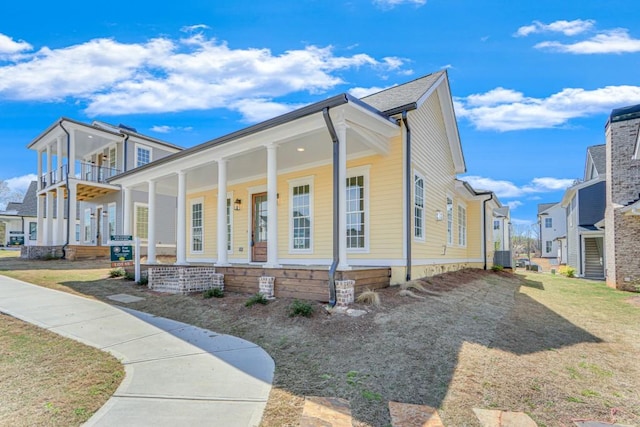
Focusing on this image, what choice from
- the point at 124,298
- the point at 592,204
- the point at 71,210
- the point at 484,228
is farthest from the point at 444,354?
the point at 592,204

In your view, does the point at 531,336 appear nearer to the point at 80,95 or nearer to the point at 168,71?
the point at 168,71

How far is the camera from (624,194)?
13320 mm

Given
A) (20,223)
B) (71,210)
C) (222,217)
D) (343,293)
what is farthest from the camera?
(20,223)

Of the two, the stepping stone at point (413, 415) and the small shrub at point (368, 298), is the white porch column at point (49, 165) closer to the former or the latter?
the small shrub at point (368, 298)

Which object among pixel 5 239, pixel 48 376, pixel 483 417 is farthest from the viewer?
pixel 5 239

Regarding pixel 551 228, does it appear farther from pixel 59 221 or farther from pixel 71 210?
pixel 59 221

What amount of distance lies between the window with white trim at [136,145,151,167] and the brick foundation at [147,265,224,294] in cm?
1235

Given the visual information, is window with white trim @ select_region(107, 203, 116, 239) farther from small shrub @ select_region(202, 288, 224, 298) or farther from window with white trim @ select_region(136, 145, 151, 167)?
small shrub @ select_region(202, 288, 224, 298)

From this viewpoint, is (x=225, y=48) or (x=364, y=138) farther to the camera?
(x=225, y=48)

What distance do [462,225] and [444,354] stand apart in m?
11.8

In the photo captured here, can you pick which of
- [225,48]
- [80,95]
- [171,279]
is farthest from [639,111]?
[80,95]

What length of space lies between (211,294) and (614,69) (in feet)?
50.7

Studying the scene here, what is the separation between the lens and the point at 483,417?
3.18 meters

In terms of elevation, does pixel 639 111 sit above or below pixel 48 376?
above
